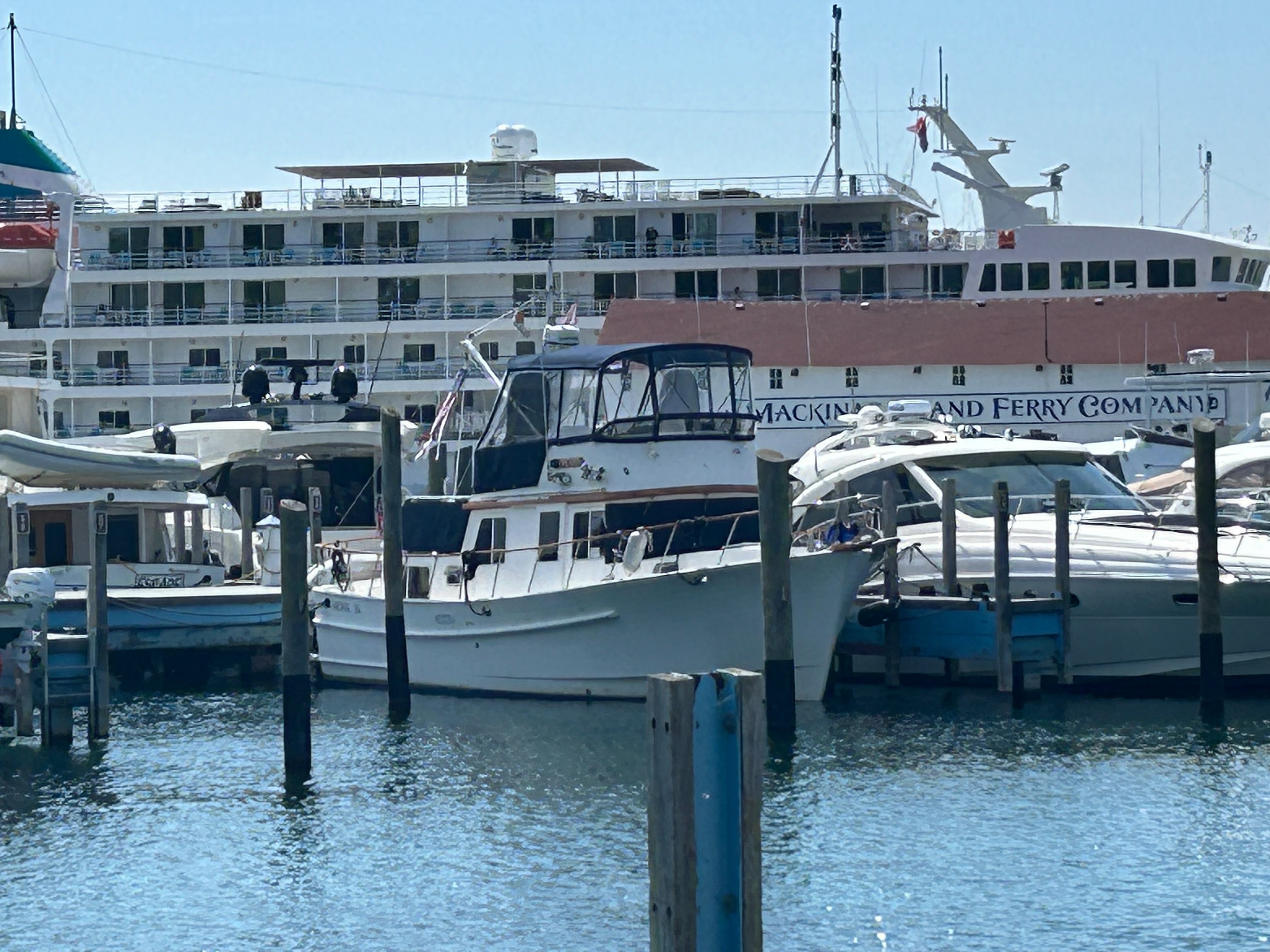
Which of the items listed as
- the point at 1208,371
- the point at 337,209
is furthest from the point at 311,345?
the point at 1208,371

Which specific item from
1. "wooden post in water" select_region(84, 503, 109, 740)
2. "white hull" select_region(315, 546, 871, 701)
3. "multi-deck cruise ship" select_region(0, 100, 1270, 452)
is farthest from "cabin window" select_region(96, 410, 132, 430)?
"wooden post in water" select_region(84, 503, 109, 740)

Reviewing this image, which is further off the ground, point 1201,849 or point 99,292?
point 99,292

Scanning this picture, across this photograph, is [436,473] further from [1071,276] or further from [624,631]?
[1071,276]

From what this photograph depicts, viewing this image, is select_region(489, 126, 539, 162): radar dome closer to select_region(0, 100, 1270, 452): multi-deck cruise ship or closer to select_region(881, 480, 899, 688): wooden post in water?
select_region(0, 100, 1270, 452): multi-deck cruise ship

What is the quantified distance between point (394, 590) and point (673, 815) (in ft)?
48.8

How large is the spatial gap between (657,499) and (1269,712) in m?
8.10

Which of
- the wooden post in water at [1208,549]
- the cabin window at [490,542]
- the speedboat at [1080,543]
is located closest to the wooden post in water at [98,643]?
the cabin window at [490,542]

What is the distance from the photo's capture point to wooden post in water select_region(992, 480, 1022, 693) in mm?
22594

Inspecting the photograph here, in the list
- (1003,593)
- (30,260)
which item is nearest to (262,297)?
(30,260)

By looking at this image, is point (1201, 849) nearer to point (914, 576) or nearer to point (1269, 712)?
point (1269, 712)

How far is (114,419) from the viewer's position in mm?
54594

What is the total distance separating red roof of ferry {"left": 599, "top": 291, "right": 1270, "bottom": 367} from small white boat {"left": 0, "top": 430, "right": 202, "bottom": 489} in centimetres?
1854

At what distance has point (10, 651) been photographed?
69.2 feet

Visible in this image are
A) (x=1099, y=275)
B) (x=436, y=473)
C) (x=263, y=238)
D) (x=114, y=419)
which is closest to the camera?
(x=436, y=473)
